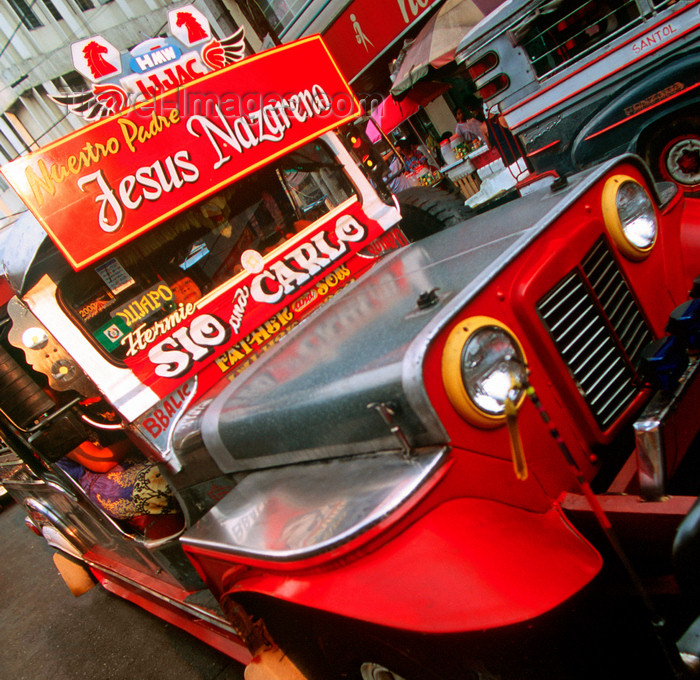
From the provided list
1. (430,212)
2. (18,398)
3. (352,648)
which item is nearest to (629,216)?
(352,648)

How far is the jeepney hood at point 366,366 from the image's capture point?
1.24m

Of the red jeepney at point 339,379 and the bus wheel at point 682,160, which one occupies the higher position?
the red jeepney at point 339,379

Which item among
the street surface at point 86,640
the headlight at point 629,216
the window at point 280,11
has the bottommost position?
the street surface at point 86,640

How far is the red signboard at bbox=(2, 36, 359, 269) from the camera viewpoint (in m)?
2.00

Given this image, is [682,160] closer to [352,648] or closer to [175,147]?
[175,147]

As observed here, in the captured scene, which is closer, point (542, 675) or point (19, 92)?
point (542, 675)

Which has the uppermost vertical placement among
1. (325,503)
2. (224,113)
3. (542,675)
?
(224,113)

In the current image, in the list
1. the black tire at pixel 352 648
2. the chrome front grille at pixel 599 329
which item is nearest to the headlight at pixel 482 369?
the chrome front grille at pixel 599 329

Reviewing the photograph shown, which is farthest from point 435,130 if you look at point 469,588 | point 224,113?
point 469,588

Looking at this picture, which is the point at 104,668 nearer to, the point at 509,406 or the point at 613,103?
the point at 509,406

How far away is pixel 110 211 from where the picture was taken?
212 cm

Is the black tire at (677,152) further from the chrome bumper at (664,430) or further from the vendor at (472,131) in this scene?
the vendor at (472,131)

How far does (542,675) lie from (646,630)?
0.37 meters

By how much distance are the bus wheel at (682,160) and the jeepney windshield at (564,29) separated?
3.69 ft
